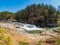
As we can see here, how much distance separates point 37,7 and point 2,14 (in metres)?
19.2

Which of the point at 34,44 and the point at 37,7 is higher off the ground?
the point at 37,7

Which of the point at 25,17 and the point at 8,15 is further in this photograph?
the point at 8,15

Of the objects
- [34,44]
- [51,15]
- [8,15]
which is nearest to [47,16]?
[51,15]

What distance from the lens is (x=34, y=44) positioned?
822cm

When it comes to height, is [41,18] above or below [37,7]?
below

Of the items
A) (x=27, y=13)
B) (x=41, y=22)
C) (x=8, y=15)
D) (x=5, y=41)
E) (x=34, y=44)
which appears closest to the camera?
(x=5, y=41)

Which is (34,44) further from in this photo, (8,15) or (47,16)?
(8,15)

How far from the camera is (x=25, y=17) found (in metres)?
68.2

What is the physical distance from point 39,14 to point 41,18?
3515 mm

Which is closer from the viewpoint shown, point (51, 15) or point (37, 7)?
point (51, 15)

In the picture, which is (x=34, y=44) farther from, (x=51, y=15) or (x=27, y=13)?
(x=27, y=13)

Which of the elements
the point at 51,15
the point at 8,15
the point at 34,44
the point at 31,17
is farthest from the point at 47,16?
the point at 34,44

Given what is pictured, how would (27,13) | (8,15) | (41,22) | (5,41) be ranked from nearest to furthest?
(5,41) < (41,22) < (27,13) < (8,15)

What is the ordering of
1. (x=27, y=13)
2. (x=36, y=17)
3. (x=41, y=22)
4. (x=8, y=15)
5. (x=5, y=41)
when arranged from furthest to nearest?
(x=8, y=15)
(x=27, y=13)
(x=36, y=17)
(x=41, y=22)
(x=5, y=41)
